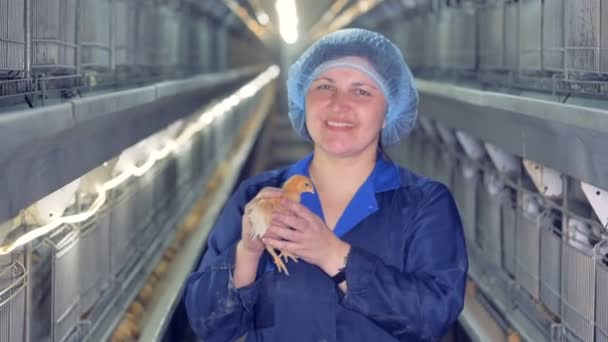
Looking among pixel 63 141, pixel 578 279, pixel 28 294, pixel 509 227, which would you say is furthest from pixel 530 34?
pixel 28 294

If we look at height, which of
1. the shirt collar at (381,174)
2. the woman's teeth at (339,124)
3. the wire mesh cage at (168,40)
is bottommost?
the shirt collar at (381,174)

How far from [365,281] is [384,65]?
Result: 730 millimetres

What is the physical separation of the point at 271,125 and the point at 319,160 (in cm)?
1900

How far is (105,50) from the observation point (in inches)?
261

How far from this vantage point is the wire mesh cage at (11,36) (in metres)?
3.54

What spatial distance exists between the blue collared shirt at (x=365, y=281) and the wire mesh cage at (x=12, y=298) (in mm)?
695

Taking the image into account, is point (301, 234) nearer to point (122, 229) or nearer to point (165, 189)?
point (122, 229)

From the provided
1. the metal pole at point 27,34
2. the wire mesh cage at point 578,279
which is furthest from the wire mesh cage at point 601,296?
the metal pole at point 27,34

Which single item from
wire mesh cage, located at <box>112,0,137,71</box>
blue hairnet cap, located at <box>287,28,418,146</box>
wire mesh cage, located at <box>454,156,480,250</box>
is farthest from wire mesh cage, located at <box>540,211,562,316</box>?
wire mesh cage, located at <box>112,0,137,71</box>

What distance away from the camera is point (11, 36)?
368 centimetres

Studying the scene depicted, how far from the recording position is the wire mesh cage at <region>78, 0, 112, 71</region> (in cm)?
568

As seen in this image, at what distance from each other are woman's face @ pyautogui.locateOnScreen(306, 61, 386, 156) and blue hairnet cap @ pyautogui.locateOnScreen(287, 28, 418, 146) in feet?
0.29

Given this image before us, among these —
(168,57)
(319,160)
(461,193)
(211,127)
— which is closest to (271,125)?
(211,127)

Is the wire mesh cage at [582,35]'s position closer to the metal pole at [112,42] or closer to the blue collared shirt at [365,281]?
the blue collared shirt at [365,281]
